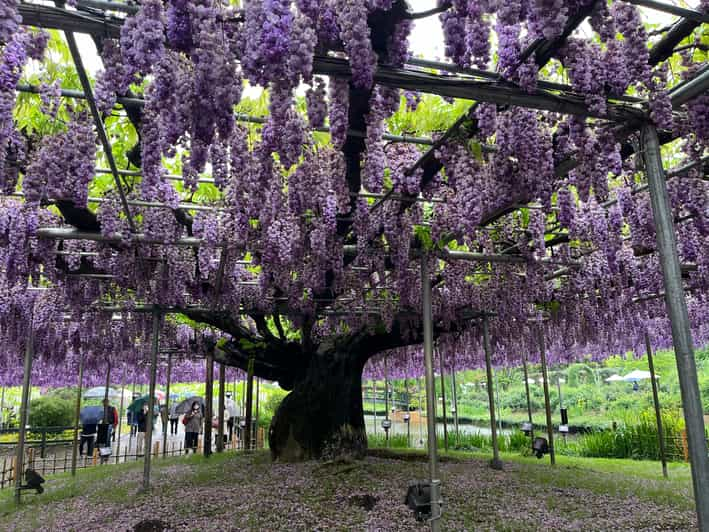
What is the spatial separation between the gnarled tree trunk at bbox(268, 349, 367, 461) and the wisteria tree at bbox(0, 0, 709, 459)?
0.04 m

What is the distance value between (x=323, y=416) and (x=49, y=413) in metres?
11.5

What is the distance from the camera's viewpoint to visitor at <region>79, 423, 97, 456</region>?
41.3ft

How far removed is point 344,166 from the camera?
11.6 ft

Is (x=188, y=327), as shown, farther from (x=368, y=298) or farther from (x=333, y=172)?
(x=333, y=172)

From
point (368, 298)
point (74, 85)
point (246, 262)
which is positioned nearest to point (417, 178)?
point (74, 85)

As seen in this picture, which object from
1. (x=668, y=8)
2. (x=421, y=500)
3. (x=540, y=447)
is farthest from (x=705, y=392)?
(x=668, y=8)

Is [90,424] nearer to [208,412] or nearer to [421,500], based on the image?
[208,412]

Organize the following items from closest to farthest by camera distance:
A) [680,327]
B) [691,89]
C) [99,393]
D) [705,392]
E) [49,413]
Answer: [680,327] < [691,89] < [49,413] < [705,392] < [99,393]

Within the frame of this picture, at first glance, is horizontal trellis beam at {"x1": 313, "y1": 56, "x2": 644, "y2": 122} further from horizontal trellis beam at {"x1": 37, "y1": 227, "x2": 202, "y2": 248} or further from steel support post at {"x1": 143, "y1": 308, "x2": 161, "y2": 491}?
steel support post at {"x1": 143, "y1": 308, "x2": 161, "y2": 491}

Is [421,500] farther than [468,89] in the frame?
Yes

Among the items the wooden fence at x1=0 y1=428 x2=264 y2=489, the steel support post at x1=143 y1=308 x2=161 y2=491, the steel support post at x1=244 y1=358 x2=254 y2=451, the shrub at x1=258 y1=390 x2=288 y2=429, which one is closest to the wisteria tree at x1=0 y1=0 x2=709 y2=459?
the steel support post at x1=143 y1=308 x2=161 y2=491

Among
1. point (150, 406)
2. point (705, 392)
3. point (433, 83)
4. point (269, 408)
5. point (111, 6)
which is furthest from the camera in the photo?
point (269, 408)

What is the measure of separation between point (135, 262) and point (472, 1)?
15.5ft

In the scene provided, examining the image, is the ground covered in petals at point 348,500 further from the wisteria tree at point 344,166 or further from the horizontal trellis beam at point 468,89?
the horizontal trellis beam at point 468,89
